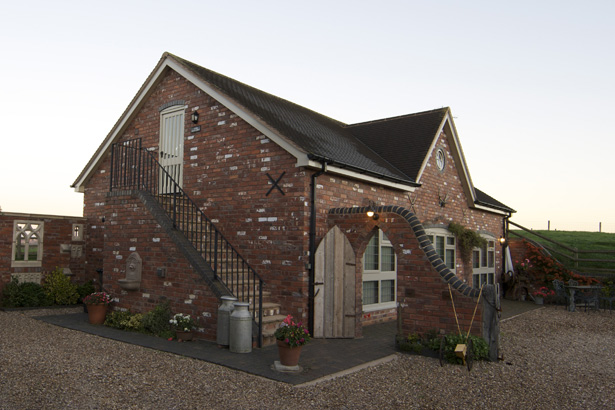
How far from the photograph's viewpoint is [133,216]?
9.96 m

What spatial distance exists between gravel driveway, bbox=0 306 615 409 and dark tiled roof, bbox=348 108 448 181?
6.14 metres

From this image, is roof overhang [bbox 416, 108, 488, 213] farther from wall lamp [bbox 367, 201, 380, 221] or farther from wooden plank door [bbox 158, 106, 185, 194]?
wooden plank door [bbox 158, 106, 185, 194]

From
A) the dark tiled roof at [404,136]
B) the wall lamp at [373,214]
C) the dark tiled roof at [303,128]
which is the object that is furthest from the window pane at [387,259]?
the wall lamp at [373,214]

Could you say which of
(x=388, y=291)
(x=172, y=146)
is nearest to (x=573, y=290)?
(x=388, y=291)

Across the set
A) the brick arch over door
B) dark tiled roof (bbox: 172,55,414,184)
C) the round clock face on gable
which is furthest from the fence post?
the round clock face on gable

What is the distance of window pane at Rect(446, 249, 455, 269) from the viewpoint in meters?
13.7

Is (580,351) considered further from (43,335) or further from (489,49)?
(43,335)

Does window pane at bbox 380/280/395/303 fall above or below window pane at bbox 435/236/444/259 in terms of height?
below

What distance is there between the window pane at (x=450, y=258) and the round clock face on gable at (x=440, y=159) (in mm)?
2493

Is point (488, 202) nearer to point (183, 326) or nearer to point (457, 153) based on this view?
point (457, 153)

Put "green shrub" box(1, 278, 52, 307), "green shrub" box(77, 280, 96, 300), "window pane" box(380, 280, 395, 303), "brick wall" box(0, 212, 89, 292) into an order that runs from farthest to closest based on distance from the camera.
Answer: "green shrub" box(77, 280, 96, 300)
"brick wall" box(0, 212, 89, 292)
"green shrub" box(1, 278, 52, 307)
"window pane" box(380, 280, 395, 303)

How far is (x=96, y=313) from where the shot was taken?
9.81 m

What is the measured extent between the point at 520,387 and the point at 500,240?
12.2 meters

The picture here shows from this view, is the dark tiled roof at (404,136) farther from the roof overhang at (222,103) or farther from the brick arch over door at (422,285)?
the brick arch over door at (422,285)
